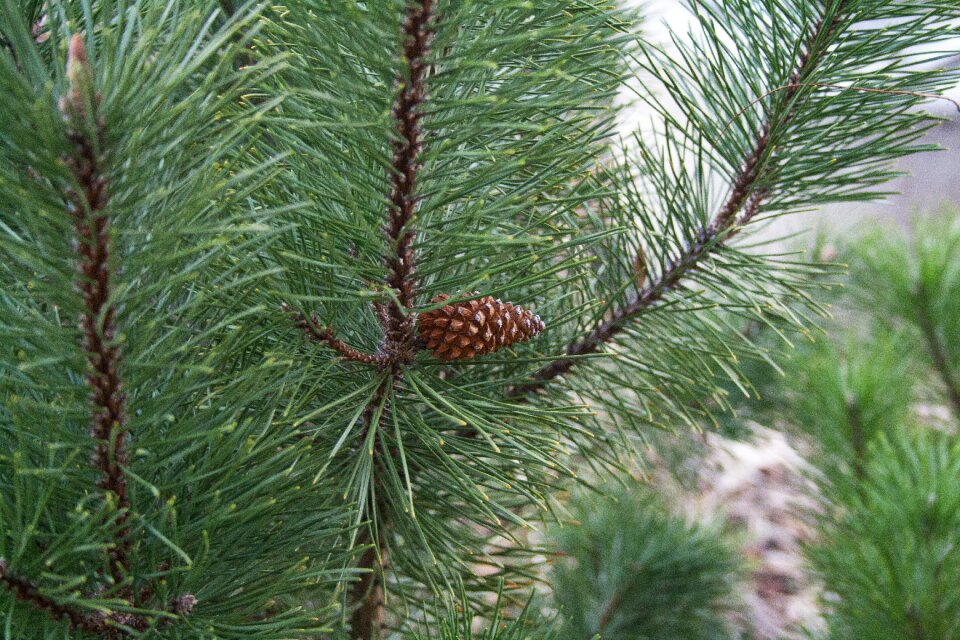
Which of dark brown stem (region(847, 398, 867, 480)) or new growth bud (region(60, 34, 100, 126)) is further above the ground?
new growth bud (region(60, 34, 100, 126))

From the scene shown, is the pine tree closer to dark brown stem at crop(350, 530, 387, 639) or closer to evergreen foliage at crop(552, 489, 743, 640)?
dark brown stem at crop(350, 530, 387, 639)

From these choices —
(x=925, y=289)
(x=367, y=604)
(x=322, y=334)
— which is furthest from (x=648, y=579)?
(x=322, y=334)

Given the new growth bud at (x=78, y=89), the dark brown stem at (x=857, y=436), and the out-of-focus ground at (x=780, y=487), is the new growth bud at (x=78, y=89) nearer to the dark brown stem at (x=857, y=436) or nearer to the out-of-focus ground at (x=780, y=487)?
the out-of-focus ground at (x=780, y=487)

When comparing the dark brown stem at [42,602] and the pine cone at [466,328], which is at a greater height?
the pine cone at [466,328]

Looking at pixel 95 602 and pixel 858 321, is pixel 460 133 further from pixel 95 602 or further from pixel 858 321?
pixel 858 321

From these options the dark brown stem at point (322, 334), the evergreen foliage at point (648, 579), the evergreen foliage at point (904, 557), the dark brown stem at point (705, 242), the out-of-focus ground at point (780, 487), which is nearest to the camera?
the dark brown stem at point (322, 334)

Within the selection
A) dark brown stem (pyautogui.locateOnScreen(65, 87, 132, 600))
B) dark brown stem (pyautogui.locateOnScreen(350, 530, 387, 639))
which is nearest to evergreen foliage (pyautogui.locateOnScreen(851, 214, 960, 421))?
dark brown stem (pyautogui.locateOnScreen(350, 530, 387, 639))

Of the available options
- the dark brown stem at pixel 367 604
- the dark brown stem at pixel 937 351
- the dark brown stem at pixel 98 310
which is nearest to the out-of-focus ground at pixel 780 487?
the dark brown stem at pixel 937 351
